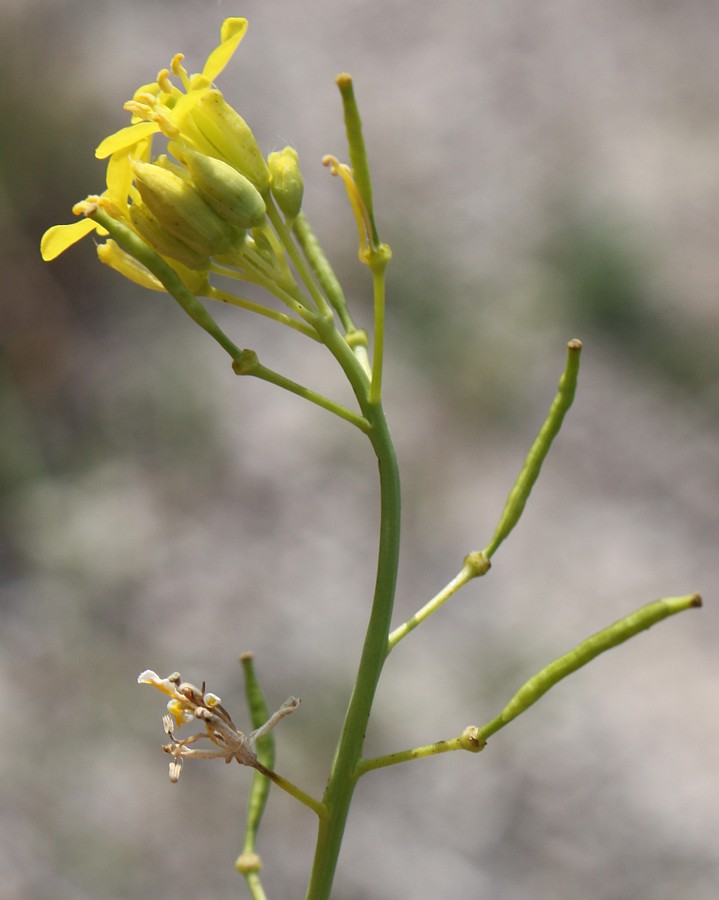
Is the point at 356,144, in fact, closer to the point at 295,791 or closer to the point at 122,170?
the point at 122,170

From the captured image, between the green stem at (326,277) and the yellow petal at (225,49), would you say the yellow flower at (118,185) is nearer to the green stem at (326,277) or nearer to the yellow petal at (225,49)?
the yellow petal at (225,49)

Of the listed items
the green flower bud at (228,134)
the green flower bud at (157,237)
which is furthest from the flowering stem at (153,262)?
the green flower bud at (228,134)

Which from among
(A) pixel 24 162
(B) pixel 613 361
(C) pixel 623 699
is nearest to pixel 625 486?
(B) pixel 613 361

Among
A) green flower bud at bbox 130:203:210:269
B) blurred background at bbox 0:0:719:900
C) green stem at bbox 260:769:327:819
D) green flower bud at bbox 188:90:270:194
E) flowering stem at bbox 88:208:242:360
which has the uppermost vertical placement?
blurred background at bbox 0:0:719:900

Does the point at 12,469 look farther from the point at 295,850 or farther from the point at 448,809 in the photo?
the point at 448,809

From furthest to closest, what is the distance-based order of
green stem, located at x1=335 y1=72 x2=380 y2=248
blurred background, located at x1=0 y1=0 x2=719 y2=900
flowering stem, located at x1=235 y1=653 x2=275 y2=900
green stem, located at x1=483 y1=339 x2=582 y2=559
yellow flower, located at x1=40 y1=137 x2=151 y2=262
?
blurred background, located at x1=0 y1=0 x2=719 y2=900 → flowering stem, located at x1=235 y1=653 x2=275 y2=900 → green stem, located at x1=483 y1=339 x2=582 y2=559 → yellow flower, located at x1=40 y1=137 x2=151 y2=262 → green stem, located at x1=335 y1=72 x2=380 y2=248

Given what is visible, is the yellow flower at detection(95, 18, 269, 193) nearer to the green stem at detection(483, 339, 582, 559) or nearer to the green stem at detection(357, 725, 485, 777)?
the green stem at detection(483, 339, 582, 559)

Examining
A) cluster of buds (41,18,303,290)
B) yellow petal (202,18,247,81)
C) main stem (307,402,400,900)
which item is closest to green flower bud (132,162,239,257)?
cluster of buds (41,18,303,290)
